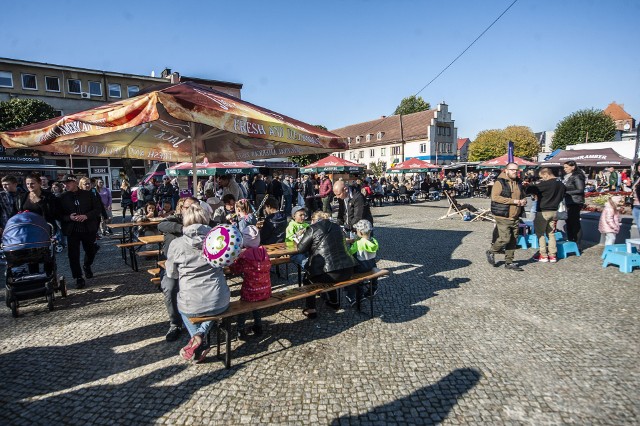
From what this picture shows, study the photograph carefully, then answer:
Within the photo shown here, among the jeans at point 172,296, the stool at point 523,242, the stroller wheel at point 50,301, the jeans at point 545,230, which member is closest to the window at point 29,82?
the stroller wheel at point 50,301

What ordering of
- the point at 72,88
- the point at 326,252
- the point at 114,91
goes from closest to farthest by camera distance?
the point at 326,252
the point at 72,88
the point at 114,91

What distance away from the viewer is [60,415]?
2.78 m

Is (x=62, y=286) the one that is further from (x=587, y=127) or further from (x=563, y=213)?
(x=587, y=127)

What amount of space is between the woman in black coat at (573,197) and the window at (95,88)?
120 ft

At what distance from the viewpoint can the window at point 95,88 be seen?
31.5m

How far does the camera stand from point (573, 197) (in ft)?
27.3

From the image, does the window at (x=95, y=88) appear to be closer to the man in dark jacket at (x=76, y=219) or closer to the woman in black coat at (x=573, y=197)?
the man in dark jacket at (x=76, y=219)

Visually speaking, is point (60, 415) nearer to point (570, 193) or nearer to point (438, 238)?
point (438, 238)

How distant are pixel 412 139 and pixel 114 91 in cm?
3747

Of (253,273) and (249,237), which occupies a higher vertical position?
(249,237)

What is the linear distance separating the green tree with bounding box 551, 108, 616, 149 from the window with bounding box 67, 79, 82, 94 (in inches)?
2300

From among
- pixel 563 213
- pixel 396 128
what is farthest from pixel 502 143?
pixel 563 213

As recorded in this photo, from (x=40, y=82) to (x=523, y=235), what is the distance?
36640 mm

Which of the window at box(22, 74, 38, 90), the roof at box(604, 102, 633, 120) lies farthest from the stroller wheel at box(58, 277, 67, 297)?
the roof at box(604, 102, 633, 120)
